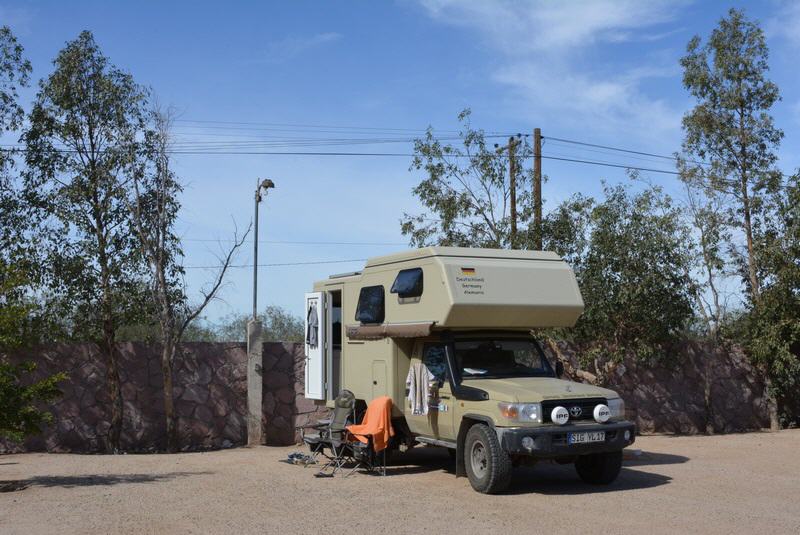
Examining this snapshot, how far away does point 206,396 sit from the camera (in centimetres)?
1584

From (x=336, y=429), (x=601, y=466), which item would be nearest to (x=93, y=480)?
(x=336, y=429)

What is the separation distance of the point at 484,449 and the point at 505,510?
119 centimetres

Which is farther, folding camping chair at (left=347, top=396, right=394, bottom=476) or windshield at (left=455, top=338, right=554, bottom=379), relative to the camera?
folding camping chair at (left=347, top=396, right=394, bottom=476)

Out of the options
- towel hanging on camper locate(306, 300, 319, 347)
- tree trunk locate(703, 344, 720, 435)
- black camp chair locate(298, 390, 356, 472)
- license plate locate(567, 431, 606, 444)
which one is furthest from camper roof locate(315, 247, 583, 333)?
tree trunk locate(703, 344, 720, 435)

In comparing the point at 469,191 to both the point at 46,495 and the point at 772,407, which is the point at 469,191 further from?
the point at 46,495

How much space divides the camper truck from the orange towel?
0.77 ft

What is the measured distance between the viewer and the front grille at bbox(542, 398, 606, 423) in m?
10.0

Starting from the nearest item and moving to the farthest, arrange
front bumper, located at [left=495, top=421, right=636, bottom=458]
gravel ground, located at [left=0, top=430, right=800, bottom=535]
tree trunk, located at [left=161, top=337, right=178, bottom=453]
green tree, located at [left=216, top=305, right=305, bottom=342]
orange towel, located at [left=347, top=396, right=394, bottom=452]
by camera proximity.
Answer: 1. gravel ground, located at [left=0, top=430, right=800, bottom=535]
2. front bumper, located at [left=495, top=421, right=636, bottom=458]
3. orange towel, located at [left=347, top=396, right=394, bottom=452]
4. tree trunk, located at [left=161, top=337, right=178, bottom=453]
5. green tree, located at [left=216, top=305, right=305, bottom=342]

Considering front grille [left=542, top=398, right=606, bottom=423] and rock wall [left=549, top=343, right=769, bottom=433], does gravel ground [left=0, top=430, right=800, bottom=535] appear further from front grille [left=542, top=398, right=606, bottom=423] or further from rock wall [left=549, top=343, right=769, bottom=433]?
rock wall [left=549, top=343, right=769, bottom=433]

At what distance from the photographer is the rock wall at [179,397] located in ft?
49.0

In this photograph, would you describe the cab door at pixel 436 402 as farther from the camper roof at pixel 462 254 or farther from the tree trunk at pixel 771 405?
the tree trunk at pixel 771 405

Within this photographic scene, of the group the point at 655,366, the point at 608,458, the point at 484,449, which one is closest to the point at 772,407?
the point at 655,366

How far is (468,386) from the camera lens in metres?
10.8

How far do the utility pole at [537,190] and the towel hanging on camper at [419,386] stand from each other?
252 inches
